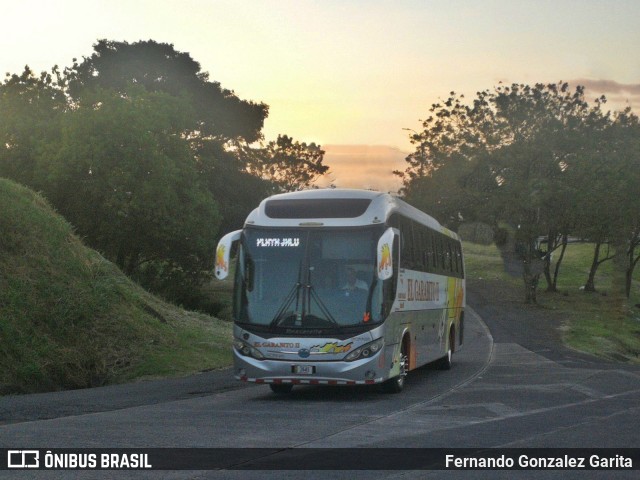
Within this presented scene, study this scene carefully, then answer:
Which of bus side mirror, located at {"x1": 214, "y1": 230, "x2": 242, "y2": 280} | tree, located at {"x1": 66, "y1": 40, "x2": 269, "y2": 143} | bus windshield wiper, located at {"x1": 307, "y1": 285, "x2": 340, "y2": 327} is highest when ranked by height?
tree, located at {"x1": 66, "y1": 40, "x2": 269, "y2": 143}

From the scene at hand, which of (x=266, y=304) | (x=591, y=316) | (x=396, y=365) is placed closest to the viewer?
(x=266, y=304)

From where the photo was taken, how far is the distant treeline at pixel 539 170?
205 ft

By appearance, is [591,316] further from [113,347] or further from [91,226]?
[113,347]

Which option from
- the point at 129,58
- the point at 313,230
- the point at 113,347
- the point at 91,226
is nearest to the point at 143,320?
the point at 113,347

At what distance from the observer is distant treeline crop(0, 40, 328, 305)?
54562 mm

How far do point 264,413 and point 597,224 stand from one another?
51.5m

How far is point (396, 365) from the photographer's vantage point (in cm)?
1930

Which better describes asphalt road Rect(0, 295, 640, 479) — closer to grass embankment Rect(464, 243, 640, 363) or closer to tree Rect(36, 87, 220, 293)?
grass embankment Rect(464, 243, 640, 363)

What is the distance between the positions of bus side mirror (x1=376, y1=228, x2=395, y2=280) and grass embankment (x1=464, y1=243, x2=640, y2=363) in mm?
28191

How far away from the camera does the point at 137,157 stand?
54656mm

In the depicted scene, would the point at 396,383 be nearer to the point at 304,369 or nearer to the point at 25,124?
the point at 304,369

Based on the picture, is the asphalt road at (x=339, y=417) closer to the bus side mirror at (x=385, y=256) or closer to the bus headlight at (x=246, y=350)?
the bus headlight at (x=246, y=350)

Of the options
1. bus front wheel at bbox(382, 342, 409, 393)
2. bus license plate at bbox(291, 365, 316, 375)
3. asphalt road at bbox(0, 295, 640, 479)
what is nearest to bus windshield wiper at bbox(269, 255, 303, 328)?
bus license plate at bbox(291, 365, 316, 375)

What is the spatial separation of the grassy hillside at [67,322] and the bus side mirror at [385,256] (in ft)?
31.7
